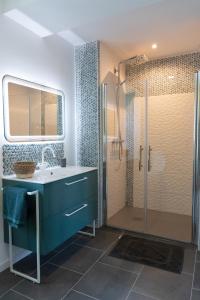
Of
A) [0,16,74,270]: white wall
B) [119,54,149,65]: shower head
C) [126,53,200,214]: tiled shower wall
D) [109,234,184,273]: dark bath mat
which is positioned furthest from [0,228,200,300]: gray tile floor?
[119,54,149,65]: shower head

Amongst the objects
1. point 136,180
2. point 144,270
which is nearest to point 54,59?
point 136,180

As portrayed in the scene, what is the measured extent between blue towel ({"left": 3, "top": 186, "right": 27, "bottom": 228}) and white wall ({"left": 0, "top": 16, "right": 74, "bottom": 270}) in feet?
1.00

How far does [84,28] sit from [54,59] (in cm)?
51

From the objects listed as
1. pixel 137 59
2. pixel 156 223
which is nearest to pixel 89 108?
pixel 137 59

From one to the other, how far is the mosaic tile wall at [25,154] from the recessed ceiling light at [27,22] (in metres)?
1.24

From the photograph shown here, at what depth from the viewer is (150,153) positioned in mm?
3354

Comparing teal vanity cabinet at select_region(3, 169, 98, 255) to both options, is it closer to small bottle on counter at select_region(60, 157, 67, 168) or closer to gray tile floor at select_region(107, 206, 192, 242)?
small bottle on counter at select_region(60, 157, 67, 168)

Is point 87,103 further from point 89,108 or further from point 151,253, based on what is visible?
point 151,253

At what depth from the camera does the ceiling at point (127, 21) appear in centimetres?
191

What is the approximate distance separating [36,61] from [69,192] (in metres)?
1.49

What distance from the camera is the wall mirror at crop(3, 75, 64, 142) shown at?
2.13 meters

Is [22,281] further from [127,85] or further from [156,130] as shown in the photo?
[127,85]

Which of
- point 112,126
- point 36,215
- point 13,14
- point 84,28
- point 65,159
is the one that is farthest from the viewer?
point 112,126

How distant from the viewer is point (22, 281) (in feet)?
6.31
